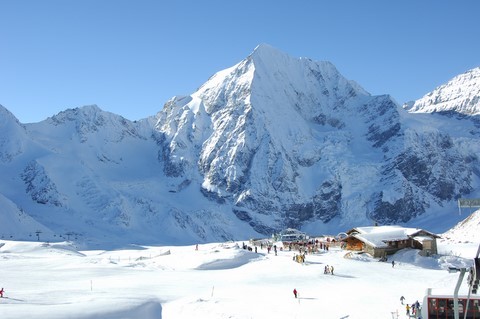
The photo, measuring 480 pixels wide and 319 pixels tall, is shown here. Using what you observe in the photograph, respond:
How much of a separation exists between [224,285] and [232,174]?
13084 cm

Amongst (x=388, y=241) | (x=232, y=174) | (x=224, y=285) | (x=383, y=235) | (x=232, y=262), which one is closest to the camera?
(x=224, y=285)

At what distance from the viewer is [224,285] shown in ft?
146

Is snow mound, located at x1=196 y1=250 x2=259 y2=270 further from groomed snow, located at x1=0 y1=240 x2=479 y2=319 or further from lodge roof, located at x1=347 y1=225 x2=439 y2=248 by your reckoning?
lodge roof, located at x1=347 y1=225 x2=439 y2=248

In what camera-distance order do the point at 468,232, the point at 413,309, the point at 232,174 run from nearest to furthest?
the point at 413,309 < the point at 468,232 < the point at 232,174

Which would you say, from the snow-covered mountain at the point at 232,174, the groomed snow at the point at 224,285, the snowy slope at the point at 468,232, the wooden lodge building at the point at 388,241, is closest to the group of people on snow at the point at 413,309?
the groomed snow at the point at 224,285

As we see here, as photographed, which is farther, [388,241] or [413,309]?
[388,241]

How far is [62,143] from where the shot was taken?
175000 mm

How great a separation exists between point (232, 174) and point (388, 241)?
115m

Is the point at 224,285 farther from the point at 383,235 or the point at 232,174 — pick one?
the point at 232,174

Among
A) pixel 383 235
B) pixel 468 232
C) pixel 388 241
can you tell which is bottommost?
pixel 388 241

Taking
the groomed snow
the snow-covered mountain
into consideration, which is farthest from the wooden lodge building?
the snow-covered mountain

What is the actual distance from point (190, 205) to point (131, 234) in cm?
3077

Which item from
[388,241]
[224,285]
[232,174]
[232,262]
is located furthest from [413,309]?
[232,174]

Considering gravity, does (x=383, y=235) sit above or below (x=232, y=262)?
above
